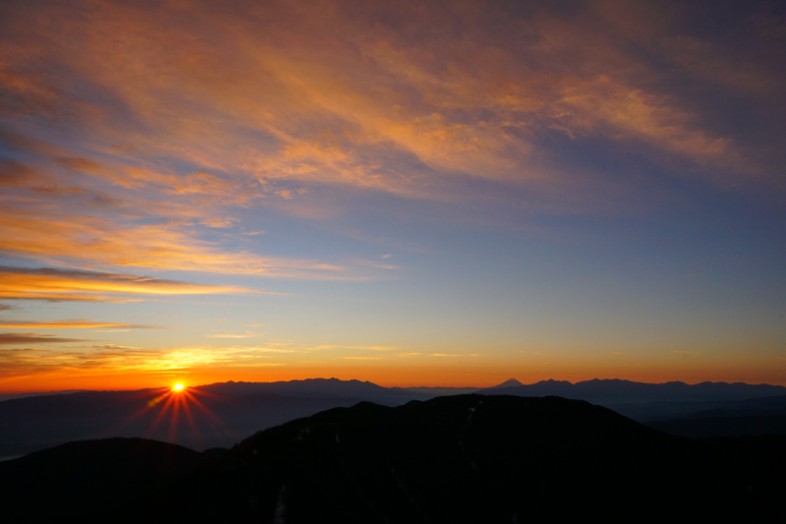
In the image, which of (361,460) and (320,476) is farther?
(361,460)

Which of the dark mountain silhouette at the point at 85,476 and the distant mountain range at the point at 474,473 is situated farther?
the dark mountain silhouette at the point at 85,476

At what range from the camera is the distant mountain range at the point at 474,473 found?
271 ft

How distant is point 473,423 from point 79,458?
131m

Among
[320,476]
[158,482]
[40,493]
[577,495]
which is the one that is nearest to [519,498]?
[577,495]

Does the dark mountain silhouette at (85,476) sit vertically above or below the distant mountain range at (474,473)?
below

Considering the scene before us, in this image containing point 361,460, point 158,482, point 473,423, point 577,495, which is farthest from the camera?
point 158,482

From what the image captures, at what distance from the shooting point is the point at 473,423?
111188 mm

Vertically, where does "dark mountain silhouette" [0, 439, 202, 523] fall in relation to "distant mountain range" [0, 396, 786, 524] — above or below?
below

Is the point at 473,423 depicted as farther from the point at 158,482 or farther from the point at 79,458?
the point at 79,458

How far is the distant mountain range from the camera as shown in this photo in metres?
82.6

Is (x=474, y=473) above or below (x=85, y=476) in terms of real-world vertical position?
above

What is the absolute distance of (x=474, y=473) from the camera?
3755 inches

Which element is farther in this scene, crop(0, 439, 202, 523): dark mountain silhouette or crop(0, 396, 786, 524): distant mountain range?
crop(0, 439, 202, 523): dark mountain silhouette

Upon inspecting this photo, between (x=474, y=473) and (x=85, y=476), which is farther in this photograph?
(x=85, y=476)
